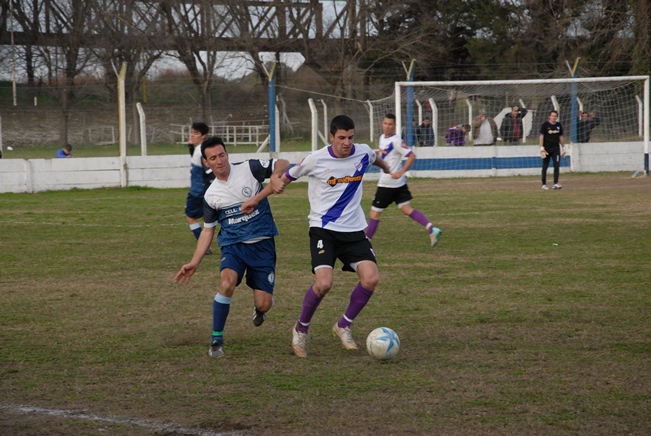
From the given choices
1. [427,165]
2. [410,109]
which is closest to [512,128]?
[427,165]

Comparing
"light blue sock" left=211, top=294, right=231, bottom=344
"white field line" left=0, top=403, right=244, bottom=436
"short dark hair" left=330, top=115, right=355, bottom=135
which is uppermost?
"short dark hair" left=330, top=115, right=355, bottom=135

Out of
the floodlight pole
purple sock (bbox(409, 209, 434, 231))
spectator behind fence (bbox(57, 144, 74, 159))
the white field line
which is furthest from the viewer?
spectator behind fence (bbox(57, 144, 74, 159))

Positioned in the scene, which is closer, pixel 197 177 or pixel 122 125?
pixel 197 177

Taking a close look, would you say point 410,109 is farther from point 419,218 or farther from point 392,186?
point 419,218

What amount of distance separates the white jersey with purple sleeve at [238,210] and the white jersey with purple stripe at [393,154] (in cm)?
541

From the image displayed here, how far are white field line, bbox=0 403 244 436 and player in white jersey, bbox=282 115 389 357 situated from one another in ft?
5.42

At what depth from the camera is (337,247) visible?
6074 millimetres

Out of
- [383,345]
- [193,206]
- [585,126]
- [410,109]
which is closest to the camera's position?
[383,345]

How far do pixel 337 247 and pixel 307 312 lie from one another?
55cm

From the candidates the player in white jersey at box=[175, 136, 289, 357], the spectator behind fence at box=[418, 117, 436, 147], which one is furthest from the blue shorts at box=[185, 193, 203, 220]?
the spectator behind fence at box=[418, 117, 436, 147]

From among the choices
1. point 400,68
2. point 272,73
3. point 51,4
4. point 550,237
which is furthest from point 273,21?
point 550,237

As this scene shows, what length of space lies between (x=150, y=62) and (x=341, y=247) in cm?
3200

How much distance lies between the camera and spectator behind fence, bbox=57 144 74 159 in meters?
22.3

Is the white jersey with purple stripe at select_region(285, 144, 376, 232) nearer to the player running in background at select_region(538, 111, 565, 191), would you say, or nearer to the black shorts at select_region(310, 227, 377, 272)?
the black shorts at select_region(310, 227, 377, 272)
